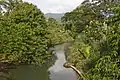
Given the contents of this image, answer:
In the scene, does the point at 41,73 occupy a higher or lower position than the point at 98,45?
lower

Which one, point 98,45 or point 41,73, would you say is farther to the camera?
point 41,73

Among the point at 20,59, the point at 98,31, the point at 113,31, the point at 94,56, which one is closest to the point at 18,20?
the point at 20,59

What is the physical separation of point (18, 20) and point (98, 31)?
27.2 feet

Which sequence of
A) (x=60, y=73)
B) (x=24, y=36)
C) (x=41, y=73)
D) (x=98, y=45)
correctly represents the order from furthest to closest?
(x=24, y=36)
(x=60, y=73)
(x=41, y=73)
(x=98, y=45)

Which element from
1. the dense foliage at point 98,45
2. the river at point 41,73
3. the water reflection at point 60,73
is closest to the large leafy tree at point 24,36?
the river at point 41,73

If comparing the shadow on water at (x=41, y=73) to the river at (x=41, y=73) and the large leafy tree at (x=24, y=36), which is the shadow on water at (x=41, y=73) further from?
the large leafy tree at (x=24, y=36)

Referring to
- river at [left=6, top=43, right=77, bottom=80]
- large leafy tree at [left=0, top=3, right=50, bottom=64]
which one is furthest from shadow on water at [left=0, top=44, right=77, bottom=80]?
large leafy tree at [left=0, top=3, right=50, bottom=64]

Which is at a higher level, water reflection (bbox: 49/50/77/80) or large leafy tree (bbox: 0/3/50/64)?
large leafy tree (bbox: 0/3/50/64)

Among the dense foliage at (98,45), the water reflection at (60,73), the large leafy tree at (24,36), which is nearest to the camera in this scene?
the dense foliage at (98,45)

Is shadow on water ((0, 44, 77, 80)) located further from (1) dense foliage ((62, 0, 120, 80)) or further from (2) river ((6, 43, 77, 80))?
(1) dense foliage ((62, 0, 120, 80))

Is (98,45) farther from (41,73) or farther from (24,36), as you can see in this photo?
(24,36)

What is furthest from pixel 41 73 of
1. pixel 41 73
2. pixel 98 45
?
pixel 98 45

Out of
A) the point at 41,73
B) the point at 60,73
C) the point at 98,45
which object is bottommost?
the point at 60,73

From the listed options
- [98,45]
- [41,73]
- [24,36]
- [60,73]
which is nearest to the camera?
[98,45]
